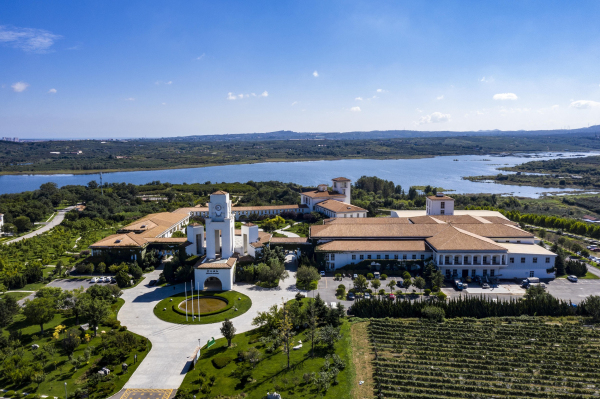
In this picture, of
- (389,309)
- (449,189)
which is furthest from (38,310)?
(449,189)

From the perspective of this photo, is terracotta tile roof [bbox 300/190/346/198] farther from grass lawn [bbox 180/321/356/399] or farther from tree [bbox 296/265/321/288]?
grass lawn [bbox 180/321/356/399]

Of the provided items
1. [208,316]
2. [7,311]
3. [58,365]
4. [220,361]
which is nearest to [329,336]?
[220,361]

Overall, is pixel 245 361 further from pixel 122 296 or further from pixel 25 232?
pixel 25 232

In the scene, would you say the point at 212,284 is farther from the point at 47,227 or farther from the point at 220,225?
the point at 47,227

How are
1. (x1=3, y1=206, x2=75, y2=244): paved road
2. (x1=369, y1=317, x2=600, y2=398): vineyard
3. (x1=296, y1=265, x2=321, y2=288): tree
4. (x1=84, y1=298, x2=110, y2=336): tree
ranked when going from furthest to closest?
1. (x1=3, y1=206, x2=75, y2=244): paved road
2. (x1=296, y1=265, x2=321, y2=288): tree
3. (x1=84, y1=298, x2=110, y2=336): tree
4. (x1=369, y1=317, x2=600, y2=398): vineyard

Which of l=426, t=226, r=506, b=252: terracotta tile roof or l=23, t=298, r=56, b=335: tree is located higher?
l=426, t=226, r=506, b=252: terracotta tile roof

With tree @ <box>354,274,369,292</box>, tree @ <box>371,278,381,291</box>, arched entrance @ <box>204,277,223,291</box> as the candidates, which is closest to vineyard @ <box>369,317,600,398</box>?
tree @ <box>354,274,369,292</box>
